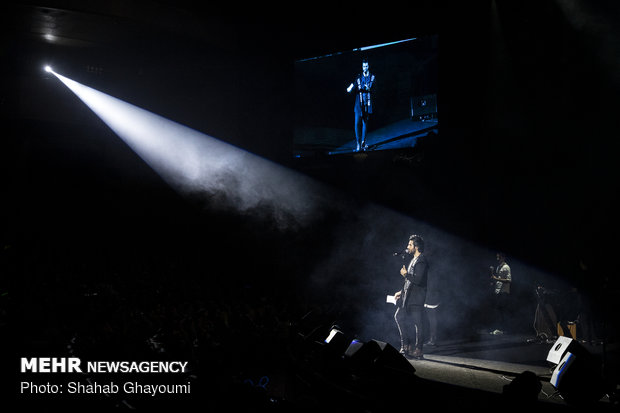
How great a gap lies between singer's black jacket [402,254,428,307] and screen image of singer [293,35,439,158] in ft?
11.1

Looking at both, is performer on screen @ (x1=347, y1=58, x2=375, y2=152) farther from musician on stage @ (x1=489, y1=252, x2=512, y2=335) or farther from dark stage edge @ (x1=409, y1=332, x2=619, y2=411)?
dark stage edge @ (x1=409, y1=332, x2=619, y2=411)

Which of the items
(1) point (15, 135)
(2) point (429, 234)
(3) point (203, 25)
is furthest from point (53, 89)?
(2) point (429, 234)

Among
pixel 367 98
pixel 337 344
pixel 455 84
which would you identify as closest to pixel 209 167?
pixel 367 98

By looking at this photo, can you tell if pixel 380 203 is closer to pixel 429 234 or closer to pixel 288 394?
pixel 429 234

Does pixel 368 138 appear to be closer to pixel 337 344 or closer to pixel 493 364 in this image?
pixel 493 364

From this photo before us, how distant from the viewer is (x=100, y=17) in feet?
31.0

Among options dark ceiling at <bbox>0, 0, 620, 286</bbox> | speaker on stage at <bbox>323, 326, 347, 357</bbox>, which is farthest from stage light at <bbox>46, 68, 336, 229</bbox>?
speaker on stage at <bbox>323, 326, 347, 357</bbox>

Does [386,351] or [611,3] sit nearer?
[386,351]

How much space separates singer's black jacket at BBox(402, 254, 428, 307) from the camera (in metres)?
6.30

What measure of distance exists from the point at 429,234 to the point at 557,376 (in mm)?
5017

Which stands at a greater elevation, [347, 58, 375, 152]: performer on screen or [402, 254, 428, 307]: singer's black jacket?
[347, 58, 375, 152]: performer on screen

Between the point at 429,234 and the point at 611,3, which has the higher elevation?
the point at 611,3

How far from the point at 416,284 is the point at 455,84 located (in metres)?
4.29

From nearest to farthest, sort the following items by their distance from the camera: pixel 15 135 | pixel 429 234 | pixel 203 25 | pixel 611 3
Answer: pixel 611 3
pixel 429 234
pixel 203 25
pixel 15 135
